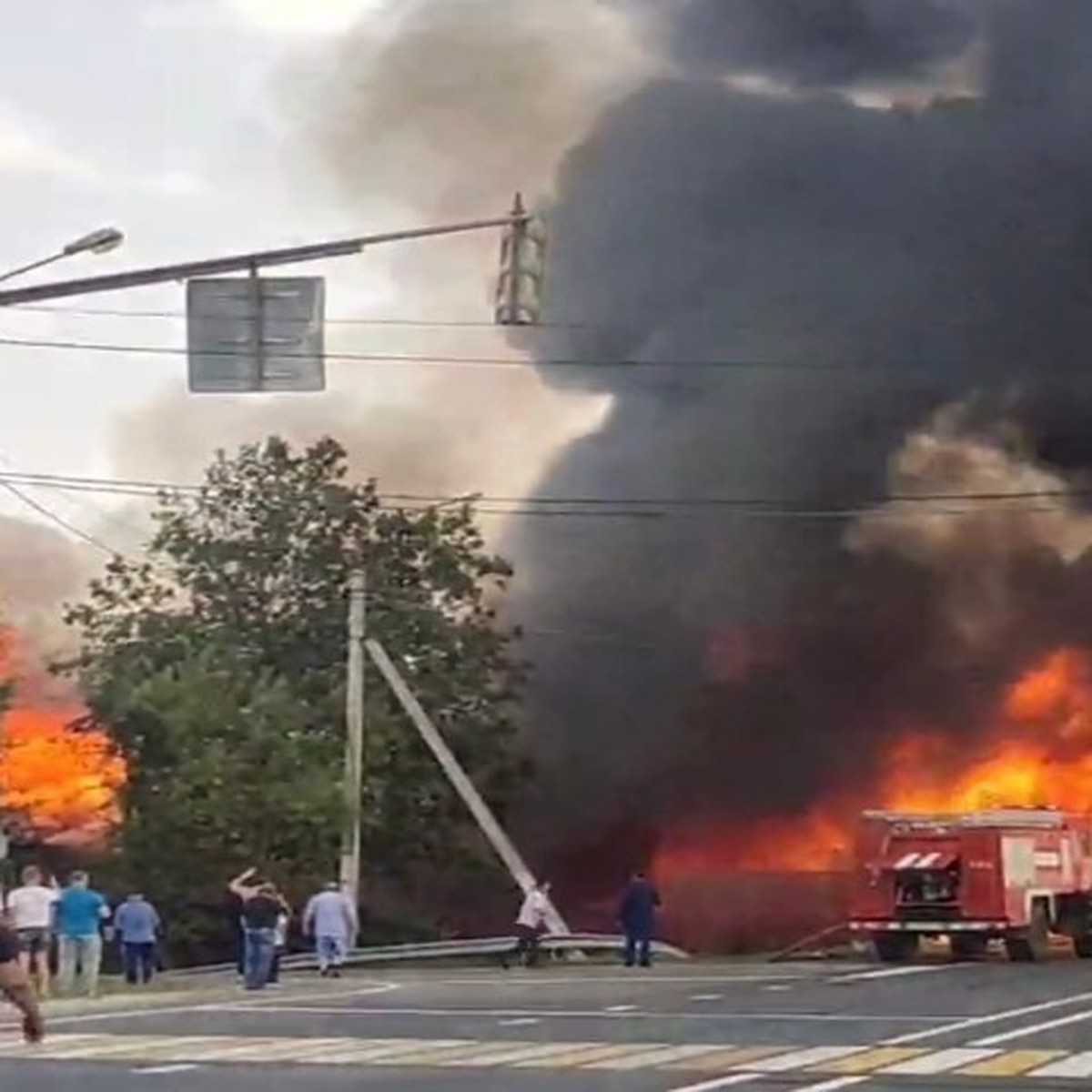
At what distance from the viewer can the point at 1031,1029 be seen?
2089cm

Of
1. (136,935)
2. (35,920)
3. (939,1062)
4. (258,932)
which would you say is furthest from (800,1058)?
(136,935)

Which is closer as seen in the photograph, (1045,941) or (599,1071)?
(599,1071)

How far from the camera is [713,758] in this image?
2056 inches

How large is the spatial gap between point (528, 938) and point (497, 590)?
15.7 m

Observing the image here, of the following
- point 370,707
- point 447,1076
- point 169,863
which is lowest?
point 447,1076

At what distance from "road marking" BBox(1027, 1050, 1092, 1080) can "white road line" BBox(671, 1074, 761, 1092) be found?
180cm

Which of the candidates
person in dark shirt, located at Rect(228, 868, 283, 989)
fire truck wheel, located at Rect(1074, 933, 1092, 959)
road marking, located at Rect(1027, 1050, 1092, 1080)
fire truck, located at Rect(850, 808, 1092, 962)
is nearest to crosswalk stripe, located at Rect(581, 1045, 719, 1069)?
road marking, located at Rect(1027, 1050, 1092, 1080)

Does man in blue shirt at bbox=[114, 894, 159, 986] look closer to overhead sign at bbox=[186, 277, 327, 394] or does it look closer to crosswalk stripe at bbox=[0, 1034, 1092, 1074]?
crosswalk stripe at bbox=[0, 1034, 1092, 1074]

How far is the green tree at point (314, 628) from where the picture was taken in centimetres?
4416

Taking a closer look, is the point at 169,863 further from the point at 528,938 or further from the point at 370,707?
the point at 528,938

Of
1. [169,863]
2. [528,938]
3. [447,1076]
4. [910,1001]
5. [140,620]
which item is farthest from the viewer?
[140,620]

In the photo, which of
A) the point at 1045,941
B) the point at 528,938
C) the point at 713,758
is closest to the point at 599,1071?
the point at 528,938

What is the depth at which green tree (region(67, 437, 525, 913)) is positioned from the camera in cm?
4416

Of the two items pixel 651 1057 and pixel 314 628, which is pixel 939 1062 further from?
pixel 314 628
